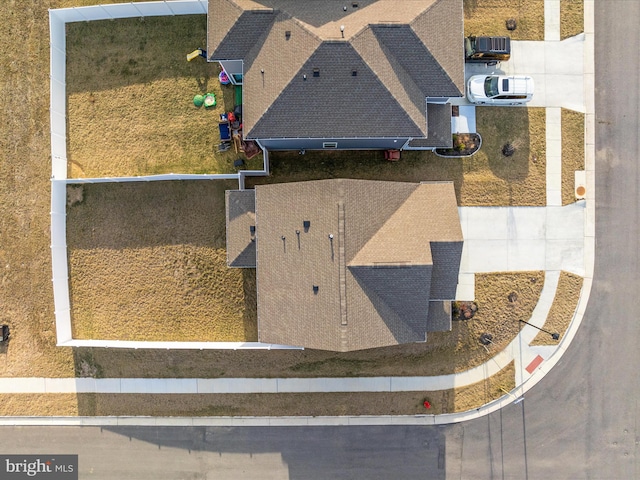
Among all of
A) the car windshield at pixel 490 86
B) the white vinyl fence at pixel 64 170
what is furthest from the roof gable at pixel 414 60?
the white vinyl fence at pixel 64 170

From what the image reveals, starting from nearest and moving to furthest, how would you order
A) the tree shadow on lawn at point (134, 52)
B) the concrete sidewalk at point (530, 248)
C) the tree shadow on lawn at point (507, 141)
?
the tree shadow on lawn at point (134, 52) < the tree shadow on lawn at point (507, 141) < the concrete sidewalk at point (530, 248)

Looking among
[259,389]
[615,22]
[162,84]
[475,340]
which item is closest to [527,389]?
[475,340]

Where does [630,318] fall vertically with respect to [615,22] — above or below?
below

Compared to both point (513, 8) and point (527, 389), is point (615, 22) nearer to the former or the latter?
point (513, 8)

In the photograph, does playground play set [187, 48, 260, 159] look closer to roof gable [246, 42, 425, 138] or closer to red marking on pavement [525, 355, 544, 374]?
roof gable [246, 42, 425, 138]

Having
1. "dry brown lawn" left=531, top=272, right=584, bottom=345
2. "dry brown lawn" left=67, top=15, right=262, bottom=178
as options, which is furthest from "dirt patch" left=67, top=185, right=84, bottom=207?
"dry brown lawn" left=531, top=272, right=584, bottom=345

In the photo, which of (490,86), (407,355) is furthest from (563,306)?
(490,86)

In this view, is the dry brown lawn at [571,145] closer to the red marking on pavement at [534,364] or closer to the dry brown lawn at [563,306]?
the dry brown lawn at [563,306]

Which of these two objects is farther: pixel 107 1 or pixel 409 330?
pixel 107 1
